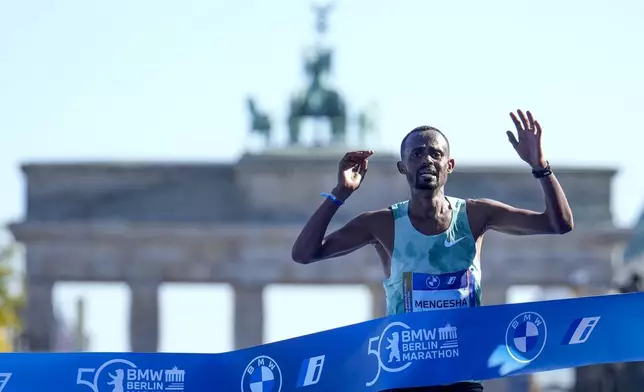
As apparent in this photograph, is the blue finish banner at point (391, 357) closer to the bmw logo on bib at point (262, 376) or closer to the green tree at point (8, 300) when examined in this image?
the bmw logo on bib at point (262, 376)

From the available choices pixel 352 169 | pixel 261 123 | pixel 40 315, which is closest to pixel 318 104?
pixel 261 123

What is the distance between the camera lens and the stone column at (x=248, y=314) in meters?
52.0

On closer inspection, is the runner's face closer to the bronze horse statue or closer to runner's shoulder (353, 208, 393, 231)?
runner's shoulder (353, 208, 393, 231)

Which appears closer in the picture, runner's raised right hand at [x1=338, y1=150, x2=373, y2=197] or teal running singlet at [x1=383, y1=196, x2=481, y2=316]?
teal running singlet at [x1=383, y1=196, x2=481, y2=316]

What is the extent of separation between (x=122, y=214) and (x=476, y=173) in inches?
370

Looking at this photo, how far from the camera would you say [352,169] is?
703 cm

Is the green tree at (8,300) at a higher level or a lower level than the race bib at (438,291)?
higher

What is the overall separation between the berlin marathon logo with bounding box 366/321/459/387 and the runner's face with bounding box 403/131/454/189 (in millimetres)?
504

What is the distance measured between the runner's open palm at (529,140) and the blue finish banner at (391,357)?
524mm

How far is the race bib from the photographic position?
268 inches

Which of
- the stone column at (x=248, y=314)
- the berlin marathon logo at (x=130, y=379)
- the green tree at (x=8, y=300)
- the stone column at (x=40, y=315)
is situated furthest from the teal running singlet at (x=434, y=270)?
the green tree at (x=8, y=300)

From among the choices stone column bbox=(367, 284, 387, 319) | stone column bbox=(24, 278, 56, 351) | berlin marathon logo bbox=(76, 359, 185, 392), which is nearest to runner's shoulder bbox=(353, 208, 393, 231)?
berlin marathon logo bbox=(76, 359, 185, 392)

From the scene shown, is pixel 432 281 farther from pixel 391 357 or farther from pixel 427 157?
pixel 427 157

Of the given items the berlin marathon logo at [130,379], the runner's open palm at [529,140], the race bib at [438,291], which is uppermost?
the runner's open palm at [529,140]
